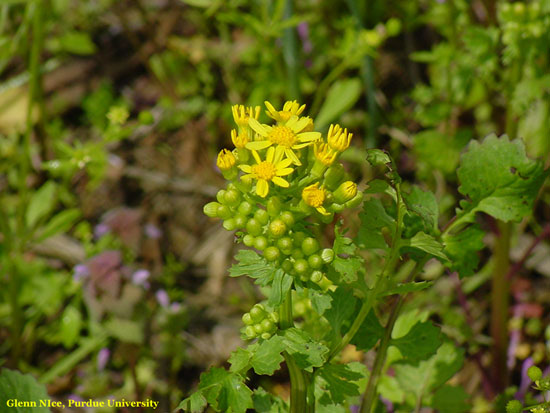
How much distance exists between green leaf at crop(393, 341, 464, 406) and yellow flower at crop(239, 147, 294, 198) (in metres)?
0.97

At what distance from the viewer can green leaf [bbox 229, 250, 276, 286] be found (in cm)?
133

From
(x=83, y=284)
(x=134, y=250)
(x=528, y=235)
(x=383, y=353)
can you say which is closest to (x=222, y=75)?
(x=134, y=250)

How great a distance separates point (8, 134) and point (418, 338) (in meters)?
2.99

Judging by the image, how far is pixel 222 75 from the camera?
3.73 m

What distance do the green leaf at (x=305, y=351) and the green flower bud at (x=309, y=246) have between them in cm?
21

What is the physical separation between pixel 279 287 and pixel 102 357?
165 centimetres

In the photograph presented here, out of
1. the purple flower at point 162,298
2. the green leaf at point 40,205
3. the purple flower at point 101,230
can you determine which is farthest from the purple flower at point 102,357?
the green leaf at point 40,205

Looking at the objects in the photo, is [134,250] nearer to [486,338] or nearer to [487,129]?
[486,338]

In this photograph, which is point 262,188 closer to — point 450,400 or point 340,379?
point 340,379

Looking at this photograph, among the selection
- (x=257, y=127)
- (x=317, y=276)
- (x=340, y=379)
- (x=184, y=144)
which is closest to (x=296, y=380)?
(x=340, y=379)

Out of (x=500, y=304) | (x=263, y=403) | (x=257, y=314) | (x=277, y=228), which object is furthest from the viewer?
(x=500, y=304)

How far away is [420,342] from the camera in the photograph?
1.62 m

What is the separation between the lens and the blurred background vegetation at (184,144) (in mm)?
2609

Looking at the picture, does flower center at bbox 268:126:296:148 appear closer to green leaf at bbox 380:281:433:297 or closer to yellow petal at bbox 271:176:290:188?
yellow petal at bbox 271:176:290:188
